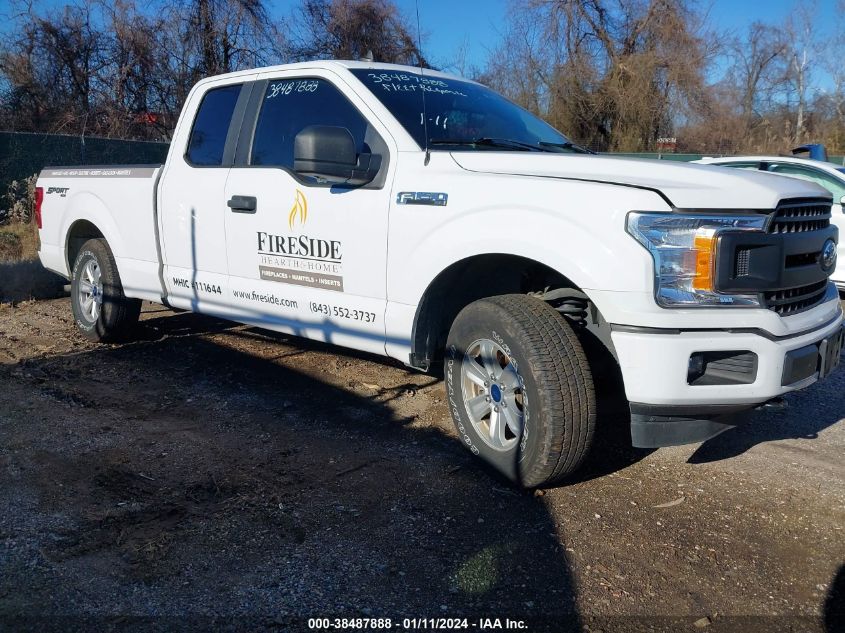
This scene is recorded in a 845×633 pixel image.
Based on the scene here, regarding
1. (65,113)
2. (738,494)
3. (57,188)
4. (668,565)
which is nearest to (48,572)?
(668,565)

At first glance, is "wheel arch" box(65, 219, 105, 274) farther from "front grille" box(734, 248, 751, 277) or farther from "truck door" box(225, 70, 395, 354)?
"front grille" box(734, 248, 751, 277)

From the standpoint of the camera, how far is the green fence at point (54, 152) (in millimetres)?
13023

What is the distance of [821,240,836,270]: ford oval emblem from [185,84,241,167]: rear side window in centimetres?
370

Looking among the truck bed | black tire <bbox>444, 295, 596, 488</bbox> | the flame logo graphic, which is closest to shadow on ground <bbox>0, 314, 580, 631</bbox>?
black tire <bbox>444, 295, 596, 488</bbox>

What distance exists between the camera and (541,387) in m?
3.39

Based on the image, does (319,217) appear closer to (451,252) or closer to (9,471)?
(451,252)

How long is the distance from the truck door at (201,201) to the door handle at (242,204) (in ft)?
0.38

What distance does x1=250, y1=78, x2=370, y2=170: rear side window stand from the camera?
178 inches

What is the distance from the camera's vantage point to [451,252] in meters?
3.79

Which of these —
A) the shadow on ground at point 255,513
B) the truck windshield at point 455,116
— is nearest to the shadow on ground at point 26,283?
the shadow on ground at point 255,513

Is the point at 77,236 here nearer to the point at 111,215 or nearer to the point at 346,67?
the point at 111,215

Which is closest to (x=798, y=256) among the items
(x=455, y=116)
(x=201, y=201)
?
(x=455, y=116)

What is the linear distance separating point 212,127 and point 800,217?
12.7 feet

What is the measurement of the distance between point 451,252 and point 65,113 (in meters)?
18.0
